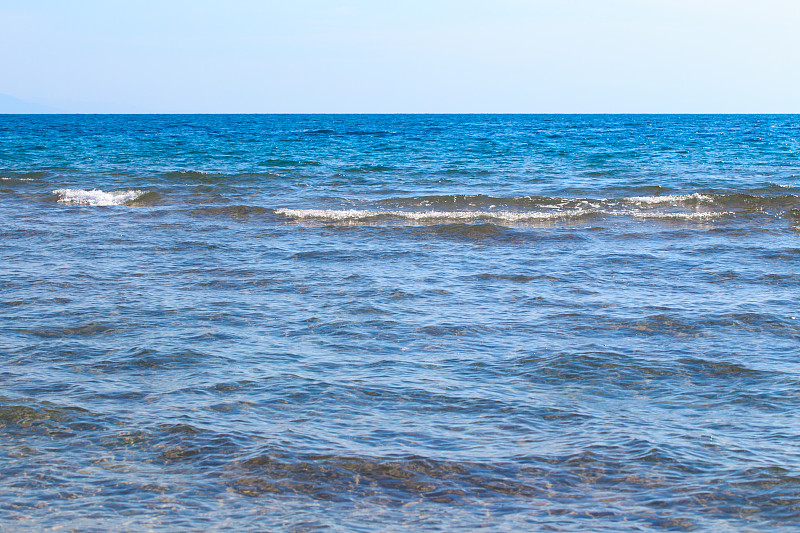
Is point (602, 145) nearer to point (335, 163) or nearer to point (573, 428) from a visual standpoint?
point (335, 163)

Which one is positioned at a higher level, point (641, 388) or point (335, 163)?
point (335, 163)

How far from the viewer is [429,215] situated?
1666 cm

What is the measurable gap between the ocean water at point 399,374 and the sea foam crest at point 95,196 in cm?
327

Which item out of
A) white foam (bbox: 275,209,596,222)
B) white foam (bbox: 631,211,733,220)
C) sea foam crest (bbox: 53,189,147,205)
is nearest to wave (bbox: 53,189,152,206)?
sea foam crest (bbox: 53,189,147,205)

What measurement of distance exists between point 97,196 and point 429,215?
979 centimetres

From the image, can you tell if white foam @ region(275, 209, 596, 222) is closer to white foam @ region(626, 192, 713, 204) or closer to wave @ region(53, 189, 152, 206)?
white foam @ region(626, 192, 713, 204)

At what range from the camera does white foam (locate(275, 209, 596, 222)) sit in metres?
16.5

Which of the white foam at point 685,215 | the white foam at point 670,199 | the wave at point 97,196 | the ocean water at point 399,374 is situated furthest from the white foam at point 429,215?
the wave at point 97,196

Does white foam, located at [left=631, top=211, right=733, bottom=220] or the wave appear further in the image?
the wave

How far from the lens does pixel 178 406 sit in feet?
19.3

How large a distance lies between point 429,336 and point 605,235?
26.1ft

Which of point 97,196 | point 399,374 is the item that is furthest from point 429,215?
point 399,374

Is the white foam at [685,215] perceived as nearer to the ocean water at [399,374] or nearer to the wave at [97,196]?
the ocean water at [399,374]

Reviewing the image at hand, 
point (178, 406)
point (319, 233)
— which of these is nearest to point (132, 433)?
point (178, 406)
